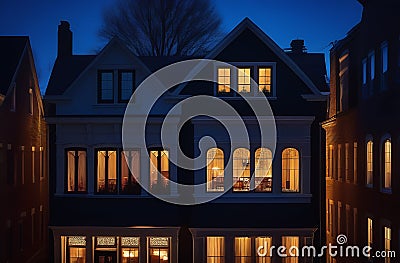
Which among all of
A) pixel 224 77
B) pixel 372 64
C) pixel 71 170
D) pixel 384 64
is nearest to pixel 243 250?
pixel 224 77

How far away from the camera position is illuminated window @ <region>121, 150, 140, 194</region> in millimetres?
20344

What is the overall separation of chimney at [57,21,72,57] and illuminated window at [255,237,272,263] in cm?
1207

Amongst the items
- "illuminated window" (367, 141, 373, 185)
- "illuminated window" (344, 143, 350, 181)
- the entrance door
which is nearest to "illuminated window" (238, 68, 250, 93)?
"illuminated window" (367, 141, 373, 185)

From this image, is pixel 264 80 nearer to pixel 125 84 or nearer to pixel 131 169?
pixel 125 84

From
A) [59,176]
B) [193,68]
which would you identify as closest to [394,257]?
[193,68]

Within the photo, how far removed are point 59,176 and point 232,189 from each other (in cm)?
614

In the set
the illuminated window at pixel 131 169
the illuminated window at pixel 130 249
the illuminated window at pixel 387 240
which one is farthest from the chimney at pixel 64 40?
the illuminated window at pixel 387 240

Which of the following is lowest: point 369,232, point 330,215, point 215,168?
point 330,215

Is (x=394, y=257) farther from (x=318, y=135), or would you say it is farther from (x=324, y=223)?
(x=324, y=223)

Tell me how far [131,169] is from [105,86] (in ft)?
10.2

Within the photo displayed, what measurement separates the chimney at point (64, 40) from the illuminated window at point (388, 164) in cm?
1461

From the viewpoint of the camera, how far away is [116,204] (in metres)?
20.4

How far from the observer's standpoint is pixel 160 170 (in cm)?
2027

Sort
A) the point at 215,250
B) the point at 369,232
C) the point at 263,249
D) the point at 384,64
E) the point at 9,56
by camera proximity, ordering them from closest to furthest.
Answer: the point at 384,64, the point at 369,232, the point at 263,249, the point at 215,250, the point at 9,56
